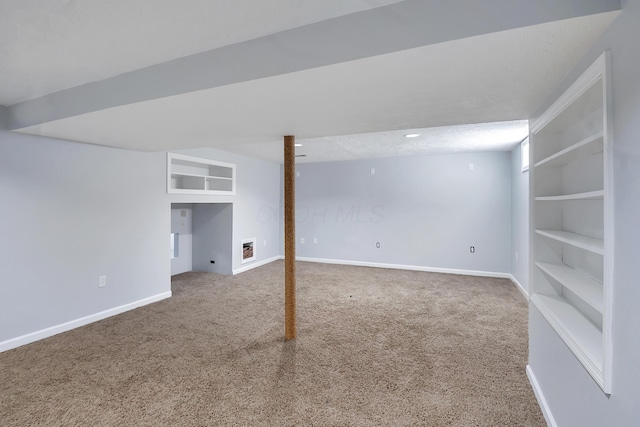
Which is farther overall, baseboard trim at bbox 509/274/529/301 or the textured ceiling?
baseboard trim at bbox 509/274/529/301

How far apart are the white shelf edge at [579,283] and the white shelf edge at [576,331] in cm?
18

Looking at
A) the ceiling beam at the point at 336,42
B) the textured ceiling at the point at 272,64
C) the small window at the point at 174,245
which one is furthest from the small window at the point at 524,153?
the small window at the point at 174,245

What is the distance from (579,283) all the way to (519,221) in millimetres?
3376

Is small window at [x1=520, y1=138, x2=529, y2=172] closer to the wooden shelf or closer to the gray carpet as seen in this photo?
the gray carpet

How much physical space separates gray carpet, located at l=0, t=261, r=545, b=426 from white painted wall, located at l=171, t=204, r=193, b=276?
1.72 metres

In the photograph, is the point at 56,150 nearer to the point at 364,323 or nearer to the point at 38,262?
the point at 38,262

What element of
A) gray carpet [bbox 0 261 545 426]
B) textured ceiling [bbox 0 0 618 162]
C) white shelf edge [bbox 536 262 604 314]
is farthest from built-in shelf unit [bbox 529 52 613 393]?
gray carpet [bbox 0 261 545 426]

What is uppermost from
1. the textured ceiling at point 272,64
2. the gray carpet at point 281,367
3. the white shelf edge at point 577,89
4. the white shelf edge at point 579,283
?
the textured ceiling at point 272,64

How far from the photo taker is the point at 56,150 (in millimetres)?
3049

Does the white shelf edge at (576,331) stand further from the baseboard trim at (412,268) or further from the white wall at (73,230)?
the white wall at (73,230)

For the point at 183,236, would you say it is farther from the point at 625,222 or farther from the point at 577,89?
the point at 625,222

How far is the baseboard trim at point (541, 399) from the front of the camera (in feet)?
5.73

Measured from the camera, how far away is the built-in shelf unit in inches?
45.1

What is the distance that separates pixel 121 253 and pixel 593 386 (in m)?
4.37
